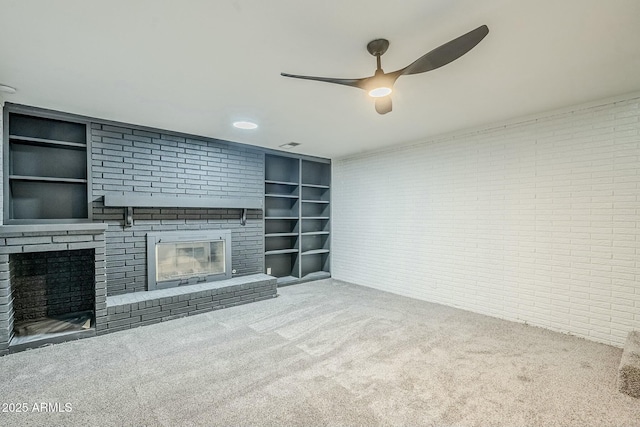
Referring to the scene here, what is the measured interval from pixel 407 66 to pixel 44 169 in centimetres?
398

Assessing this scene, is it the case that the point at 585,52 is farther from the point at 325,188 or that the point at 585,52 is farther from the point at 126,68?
the point at 325,188

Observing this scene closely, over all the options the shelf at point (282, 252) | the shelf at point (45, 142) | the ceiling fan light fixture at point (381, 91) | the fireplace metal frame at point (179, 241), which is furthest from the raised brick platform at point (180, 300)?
the ceiling fan light fixture at point (381, 91)

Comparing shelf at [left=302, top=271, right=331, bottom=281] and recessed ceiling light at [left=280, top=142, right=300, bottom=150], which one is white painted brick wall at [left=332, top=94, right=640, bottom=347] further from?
recessed ceiling light at [left=280, top=142, right=300, bottom=150]

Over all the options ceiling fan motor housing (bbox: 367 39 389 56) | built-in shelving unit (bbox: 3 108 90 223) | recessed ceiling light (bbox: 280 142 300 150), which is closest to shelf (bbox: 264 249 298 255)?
recessed ceiling light (bbox: 280 142 300 150)

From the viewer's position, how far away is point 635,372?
214cm

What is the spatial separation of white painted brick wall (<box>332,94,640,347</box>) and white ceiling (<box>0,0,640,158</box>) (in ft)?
1.36

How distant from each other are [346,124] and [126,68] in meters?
2.31

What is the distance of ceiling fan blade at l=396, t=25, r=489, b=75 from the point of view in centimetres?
157

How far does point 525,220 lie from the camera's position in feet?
11.6

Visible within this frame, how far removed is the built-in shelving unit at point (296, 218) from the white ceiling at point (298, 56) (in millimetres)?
2118

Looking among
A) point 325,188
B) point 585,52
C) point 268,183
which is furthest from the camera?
point 325,188

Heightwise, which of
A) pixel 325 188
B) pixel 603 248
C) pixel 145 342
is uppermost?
pixel 325 188

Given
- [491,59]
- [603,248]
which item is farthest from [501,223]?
[491,59]

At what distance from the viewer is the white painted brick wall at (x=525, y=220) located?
2.93 m
